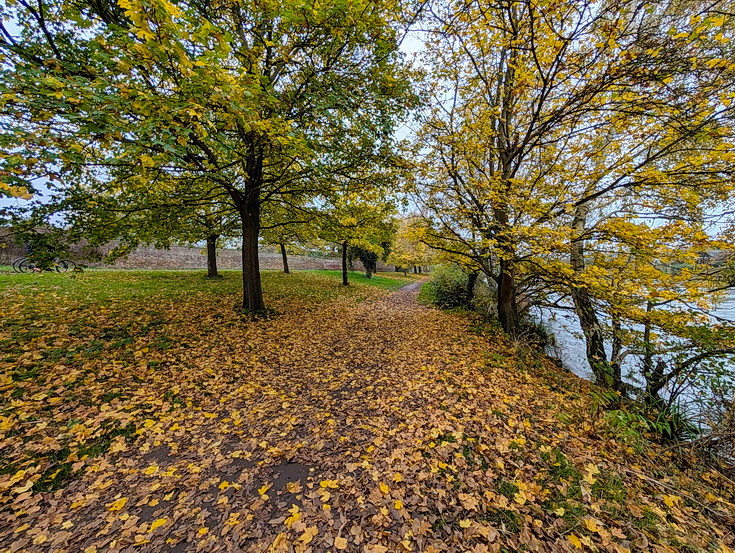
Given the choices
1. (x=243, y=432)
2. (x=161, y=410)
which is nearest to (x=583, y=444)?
(x=243, y=432)

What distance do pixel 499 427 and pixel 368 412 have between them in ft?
6.53

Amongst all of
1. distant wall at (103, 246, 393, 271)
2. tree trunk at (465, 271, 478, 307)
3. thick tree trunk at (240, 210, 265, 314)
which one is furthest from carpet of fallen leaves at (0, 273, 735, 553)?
distant wall at (103, 246, 393, 271)

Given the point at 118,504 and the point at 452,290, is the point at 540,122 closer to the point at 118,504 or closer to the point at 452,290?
the point at 452,290

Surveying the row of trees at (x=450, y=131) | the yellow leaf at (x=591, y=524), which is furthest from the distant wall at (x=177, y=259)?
the yellow leaf at (x=591, y=524)

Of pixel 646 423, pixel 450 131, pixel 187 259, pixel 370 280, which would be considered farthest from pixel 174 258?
pixel 646 423

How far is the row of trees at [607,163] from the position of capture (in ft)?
13.5

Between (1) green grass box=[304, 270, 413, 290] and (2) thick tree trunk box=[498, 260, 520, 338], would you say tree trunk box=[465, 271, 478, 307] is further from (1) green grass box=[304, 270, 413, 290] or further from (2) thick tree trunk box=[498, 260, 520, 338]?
(1) green grass box=[304, 270, 413, 290]

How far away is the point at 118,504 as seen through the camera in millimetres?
2590

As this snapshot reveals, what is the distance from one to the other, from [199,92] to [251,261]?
16.9 feet

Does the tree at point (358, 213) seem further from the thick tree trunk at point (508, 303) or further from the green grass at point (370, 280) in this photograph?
the green grass at point (370, 280)

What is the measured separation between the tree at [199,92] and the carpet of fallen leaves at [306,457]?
3048mm

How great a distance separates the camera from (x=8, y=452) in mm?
2904

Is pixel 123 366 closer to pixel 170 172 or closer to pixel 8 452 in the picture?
pixel 8 452

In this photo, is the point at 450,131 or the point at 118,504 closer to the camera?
the point at 118,504
